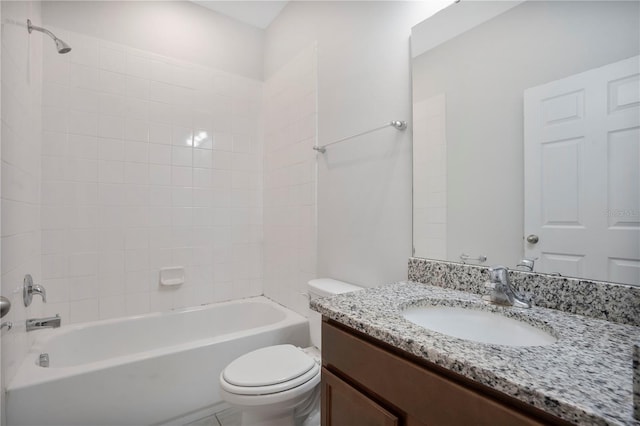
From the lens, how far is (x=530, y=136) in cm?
98

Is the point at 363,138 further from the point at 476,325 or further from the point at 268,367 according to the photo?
the point at 268,367

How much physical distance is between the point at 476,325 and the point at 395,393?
39 centimetres

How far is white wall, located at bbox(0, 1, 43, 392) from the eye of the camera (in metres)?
1.18

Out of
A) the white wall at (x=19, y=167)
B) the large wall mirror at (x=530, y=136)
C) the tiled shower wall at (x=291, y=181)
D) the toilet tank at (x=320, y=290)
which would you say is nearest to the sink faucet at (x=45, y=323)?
the white wall at (x=19, y=167)

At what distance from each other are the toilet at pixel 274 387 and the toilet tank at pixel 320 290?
0.02m

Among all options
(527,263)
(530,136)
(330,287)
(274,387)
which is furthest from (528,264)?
(274,387)

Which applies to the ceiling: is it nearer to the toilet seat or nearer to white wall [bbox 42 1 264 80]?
white wall [bbox 42 1 264 80]

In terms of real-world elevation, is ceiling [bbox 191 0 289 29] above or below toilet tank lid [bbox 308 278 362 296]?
above

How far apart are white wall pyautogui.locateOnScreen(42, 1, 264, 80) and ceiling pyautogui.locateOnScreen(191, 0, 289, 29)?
5cm

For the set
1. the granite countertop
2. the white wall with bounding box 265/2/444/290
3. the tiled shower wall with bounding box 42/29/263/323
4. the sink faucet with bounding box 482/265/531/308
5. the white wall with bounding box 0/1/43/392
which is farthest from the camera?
the tiled shower wall with bounding box 42/29/263/323

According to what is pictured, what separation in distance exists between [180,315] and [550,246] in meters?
2.23

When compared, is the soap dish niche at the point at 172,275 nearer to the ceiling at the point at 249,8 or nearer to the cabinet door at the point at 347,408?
the cabinet door at the point at 347,408

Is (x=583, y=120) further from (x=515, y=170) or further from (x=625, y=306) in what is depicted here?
(x=625, y=306)

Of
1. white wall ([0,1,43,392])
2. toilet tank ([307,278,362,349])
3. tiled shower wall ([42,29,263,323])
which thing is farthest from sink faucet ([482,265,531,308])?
tiled shower wall ([42,29,263,323])
